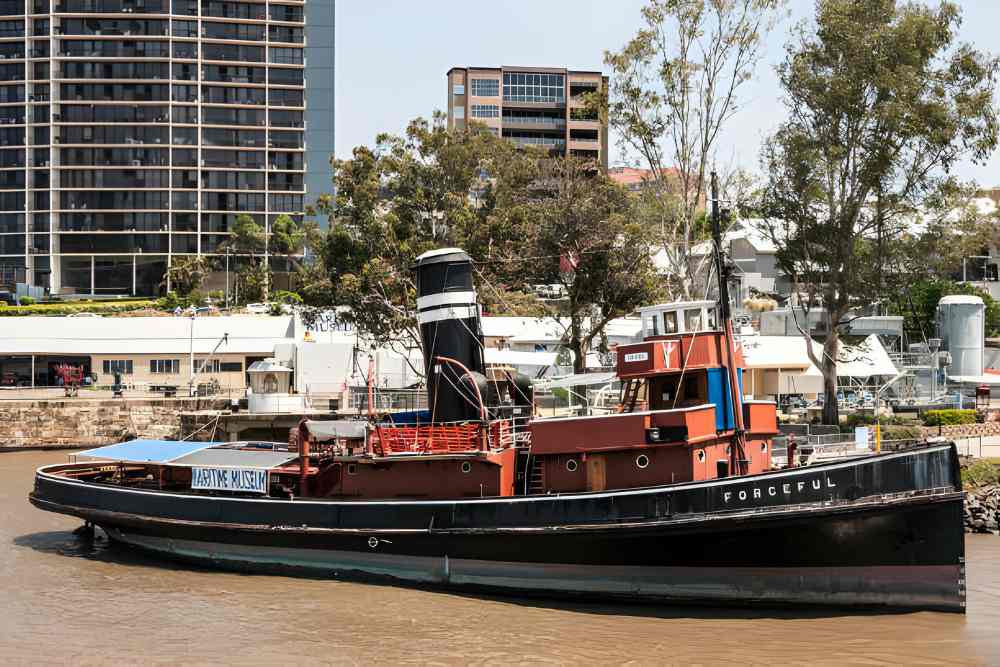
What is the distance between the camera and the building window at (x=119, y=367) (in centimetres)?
4806

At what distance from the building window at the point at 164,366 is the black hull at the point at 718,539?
32202 mm

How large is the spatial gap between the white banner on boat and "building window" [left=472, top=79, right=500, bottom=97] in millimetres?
75211

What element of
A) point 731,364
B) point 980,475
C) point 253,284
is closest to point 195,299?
point 253,284

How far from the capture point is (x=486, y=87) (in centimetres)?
9181

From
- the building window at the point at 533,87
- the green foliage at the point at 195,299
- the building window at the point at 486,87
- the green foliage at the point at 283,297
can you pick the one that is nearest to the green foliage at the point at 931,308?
the green foliage at the point at 283,297

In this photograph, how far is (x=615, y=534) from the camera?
1650 cm

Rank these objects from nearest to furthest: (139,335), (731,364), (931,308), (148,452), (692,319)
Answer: (731,364)
(692,319)
(148,452)
(139,335)
(931,308)

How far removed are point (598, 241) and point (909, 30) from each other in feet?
38.5

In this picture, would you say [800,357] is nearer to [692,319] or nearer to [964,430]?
[964,430]

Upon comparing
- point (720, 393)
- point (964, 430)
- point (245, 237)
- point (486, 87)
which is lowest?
point (964, 430)

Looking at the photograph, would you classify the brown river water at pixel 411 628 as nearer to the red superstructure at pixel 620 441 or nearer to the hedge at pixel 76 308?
the red superstructure at pixel 620 441

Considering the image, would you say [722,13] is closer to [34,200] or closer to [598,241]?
[598,241]

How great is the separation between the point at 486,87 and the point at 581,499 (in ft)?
260

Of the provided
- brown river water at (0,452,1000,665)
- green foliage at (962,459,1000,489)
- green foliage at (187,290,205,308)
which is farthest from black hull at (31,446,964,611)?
green foliage at (187,290,205,308)
